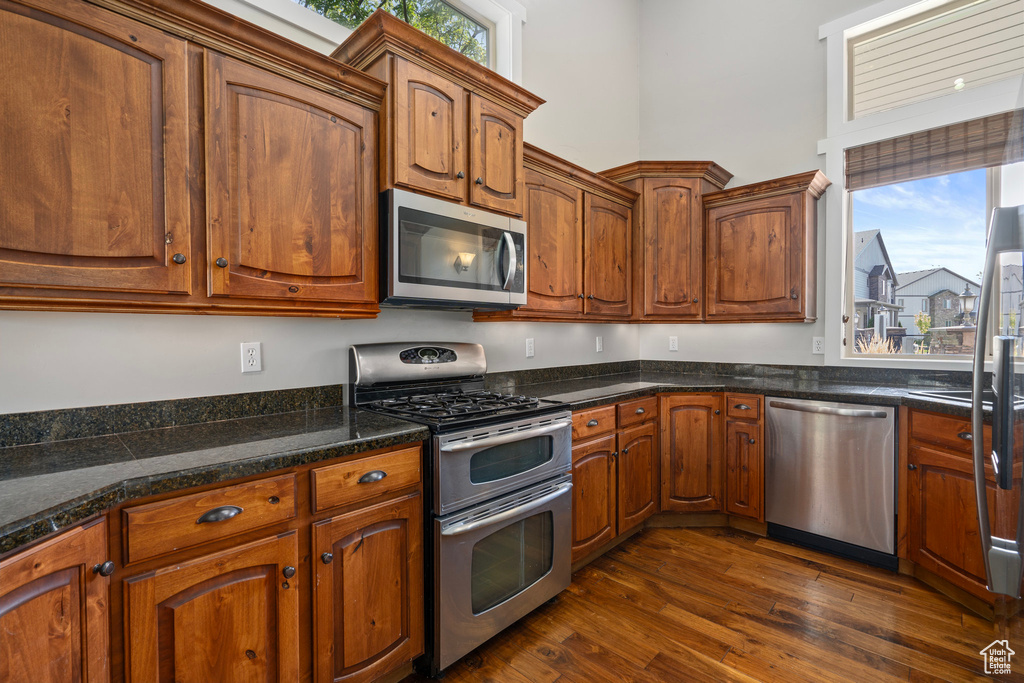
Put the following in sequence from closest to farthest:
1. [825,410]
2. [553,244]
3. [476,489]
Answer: [476,489] → [825,410] → [553,244]

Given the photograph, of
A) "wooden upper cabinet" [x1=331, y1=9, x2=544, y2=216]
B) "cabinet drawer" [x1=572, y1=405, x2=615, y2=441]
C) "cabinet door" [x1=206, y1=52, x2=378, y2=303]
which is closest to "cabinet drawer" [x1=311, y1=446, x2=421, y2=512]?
"cabinet door" [x1=206, y1=52, x2=378, y2=303]

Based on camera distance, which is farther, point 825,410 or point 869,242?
point 869,242

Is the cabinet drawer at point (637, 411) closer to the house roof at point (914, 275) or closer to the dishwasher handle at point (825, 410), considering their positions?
the dishwasher handle at point (825, 410)

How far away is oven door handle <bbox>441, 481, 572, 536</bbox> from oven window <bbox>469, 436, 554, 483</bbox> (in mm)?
137

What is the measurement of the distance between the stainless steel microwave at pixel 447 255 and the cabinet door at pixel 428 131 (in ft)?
0.26

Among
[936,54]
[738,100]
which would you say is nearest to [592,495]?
[738,100]

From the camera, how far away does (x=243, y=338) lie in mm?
1835

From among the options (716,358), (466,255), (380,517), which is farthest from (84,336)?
(716,358)

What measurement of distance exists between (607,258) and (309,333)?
6.21 ft

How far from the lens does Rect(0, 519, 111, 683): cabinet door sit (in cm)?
87

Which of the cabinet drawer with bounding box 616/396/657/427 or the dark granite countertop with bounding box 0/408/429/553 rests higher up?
the dark granite countertop with bounding box 0/408/429/553

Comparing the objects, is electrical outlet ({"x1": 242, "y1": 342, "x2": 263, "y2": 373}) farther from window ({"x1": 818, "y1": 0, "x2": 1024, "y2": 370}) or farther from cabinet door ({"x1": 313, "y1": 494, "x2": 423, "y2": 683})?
window ({"x1": 818, "y1": 0, "x2": 1024, "y2": 370})

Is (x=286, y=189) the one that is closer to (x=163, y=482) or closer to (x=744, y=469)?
(x=163, y=482)

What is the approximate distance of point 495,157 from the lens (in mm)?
2230
